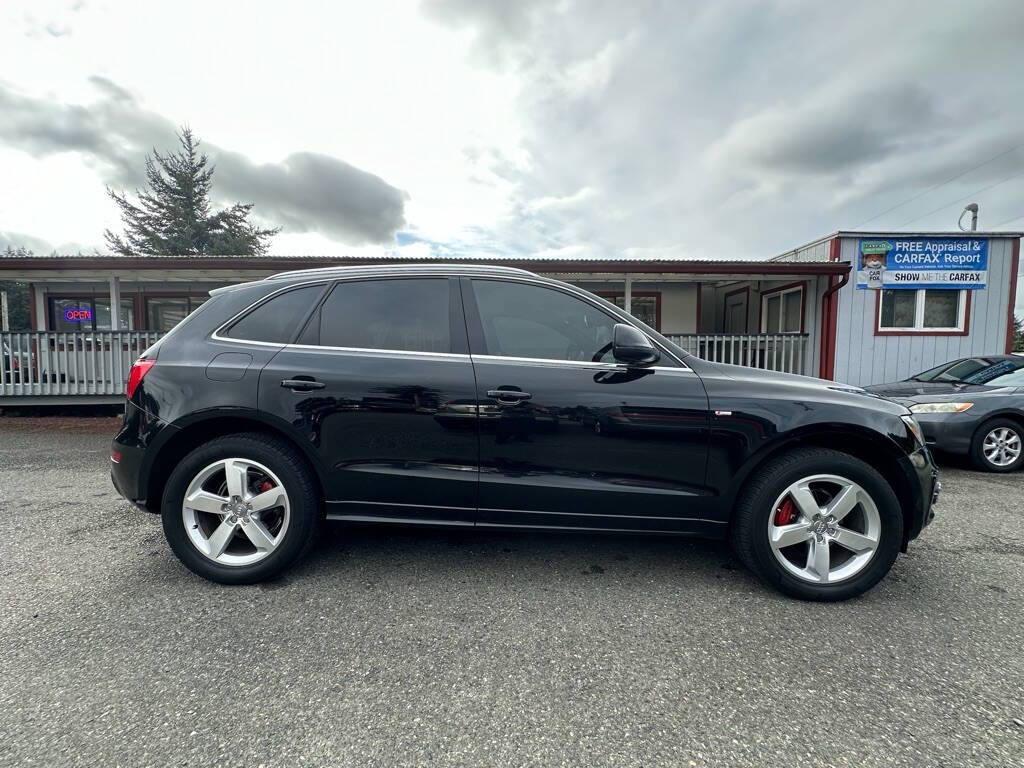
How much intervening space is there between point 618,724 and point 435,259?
7.68 m

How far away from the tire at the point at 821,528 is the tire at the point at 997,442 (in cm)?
382

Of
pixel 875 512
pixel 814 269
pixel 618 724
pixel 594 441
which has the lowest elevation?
pixel 618 724

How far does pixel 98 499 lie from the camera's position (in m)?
3.99

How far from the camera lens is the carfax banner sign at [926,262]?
8.79 meters

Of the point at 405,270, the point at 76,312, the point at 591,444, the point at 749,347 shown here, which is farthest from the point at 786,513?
the point at 76,312

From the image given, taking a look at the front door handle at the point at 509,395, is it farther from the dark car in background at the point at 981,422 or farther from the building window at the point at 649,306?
the building window at the point at 649,306

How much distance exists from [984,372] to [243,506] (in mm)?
7503

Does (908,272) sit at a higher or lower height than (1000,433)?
higher

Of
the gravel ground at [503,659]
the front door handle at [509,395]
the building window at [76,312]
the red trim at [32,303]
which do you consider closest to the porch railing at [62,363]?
the building window at [76,312]

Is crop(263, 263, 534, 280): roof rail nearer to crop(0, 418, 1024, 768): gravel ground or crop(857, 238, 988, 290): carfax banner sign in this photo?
crop(0, 418, 1024, 768): gravel ground

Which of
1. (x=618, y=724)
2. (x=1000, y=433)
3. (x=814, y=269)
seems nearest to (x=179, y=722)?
(x=618, y=724)

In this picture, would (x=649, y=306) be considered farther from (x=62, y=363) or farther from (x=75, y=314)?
(x=75, y=314)

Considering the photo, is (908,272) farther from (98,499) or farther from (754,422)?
(98,499)

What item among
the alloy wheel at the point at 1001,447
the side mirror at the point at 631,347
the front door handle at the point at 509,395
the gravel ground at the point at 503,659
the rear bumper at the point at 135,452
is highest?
the side mirror at the point at 631,347
